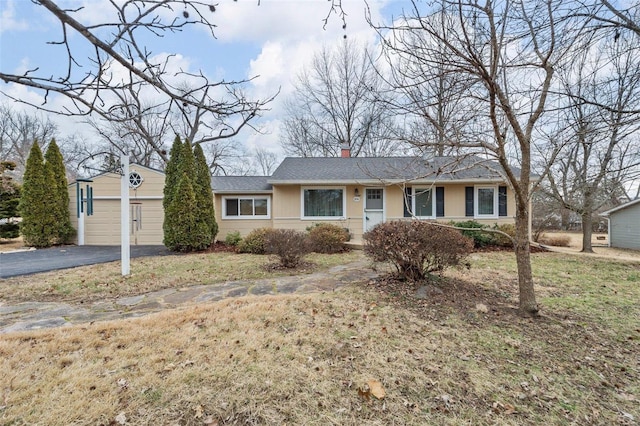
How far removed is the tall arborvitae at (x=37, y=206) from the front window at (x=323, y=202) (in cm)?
1002

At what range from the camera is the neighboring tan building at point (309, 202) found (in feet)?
40.6

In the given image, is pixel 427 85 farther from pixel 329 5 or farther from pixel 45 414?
pixel 45 414

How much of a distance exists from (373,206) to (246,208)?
5.47 m

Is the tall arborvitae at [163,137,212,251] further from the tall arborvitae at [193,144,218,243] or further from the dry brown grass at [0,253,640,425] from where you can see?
the dry brown grass at [0,253,640,425]

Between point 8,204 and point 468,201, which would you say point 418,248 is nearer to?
point 468,201

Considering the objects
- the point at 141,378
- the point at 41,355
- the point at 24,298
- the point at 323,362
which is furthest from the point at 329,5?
the point at 24,298

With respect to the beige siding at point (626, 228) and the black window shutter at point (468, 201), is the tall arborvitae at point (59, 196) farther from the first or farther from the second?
the beige siding at point (626, 228)

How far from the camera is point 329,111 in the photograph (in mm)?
22641

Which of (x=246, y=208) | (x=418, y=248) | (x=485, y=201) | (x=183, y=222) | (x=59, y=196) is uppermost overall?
(x=59, y=196)

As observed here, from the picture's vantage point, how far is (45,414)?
2107 mm

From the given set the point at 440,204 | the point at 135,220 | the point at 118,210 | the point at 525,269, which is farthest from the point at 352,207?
the point at 118,210

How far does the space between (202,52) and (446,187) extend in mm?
11367

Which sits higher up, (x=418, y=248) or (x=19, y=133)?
(x=19, y=133)

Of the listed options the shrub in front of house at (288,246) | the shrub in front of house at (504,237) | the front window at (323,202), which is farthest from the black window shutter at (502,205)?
the shrub in front of house at (288,246)
